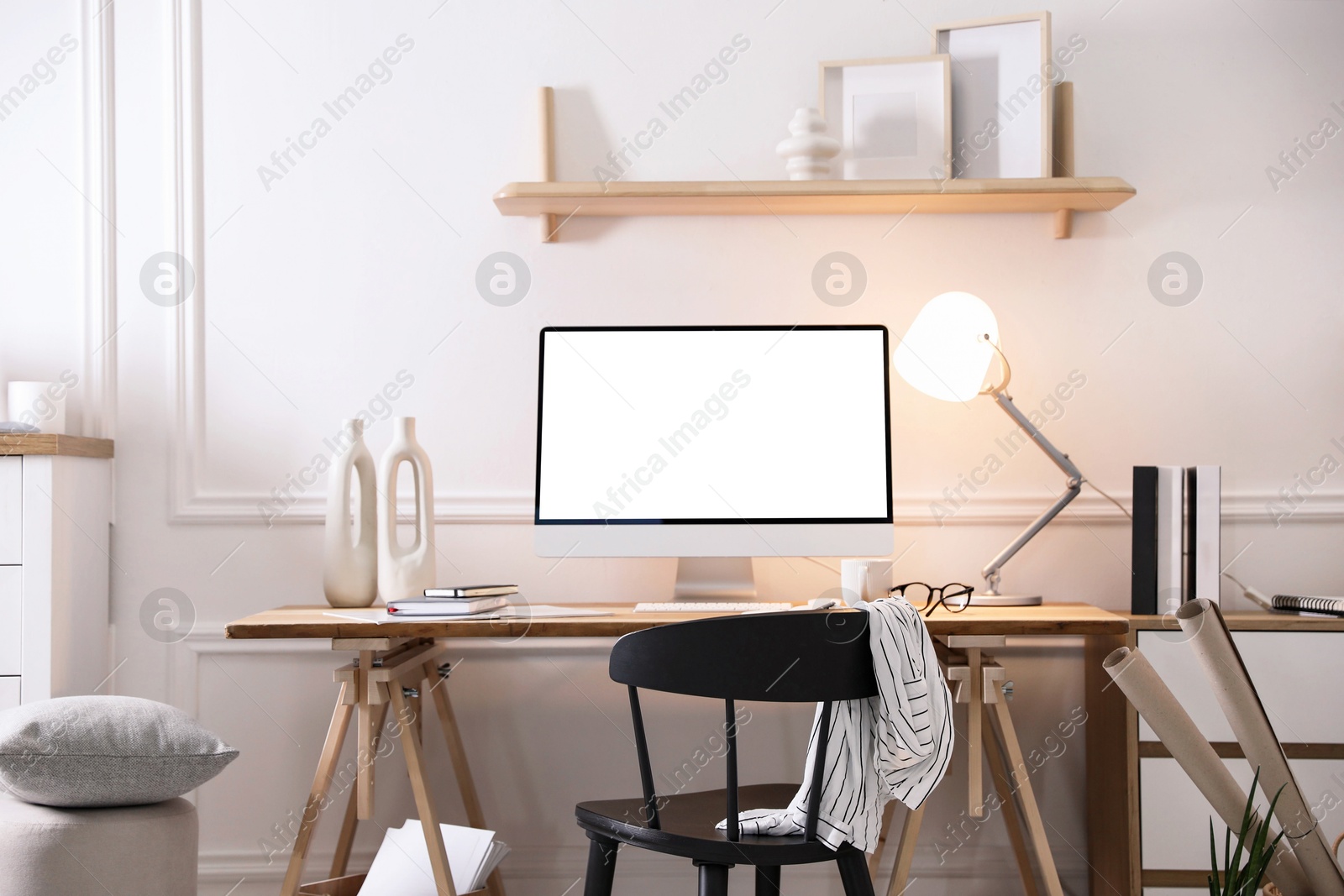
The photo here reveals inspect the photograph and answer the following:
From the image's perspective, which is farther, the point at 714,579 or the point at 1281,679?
the point at 714,579

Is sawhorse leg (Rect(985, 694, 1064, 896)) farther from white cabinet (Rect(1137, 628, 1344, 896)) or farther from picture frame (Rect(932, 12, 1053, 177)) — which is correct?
picture frame (Rect(932, 12, 1053, 177))

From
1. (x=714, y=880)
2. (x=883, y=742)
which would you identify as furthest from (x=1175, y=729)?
(x=714, y=880)

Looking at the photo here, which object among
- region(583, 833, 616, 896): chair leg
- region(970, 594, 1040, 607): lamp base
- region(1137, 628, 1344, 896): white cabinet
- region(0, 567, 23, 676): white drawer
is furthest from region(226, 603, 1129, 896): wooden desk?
region(0, 567, 23, 676): white drawer

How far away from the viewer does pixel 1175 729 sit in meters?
1.01

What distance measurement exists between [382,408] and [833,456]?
1.02 metres

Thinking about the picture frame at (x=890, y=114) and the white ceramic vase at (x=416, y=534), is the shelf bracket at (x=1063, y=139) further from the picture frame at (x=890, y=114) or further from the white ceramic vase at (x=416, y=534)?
the white ceramic vase at (x=416, y=534)

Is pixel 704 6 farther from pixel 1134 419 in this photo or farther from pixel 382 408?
pixel 1134 419

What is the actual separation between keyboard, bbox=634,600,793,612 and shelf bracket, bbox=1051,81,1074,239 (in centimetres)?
108

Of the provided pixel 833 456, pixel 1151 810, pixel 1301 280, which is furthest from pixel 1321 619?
pixel 833 456

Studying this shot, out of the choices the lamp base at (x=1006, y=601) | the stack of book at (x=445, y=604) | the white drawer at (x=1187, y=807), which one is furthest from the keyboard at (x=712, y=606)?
the white drawer at (x=1187, y=807)

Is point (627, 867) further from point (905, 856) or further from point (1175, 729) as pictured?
point (1175, 729)

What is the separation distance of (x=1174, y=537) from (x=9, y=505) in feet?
7.50

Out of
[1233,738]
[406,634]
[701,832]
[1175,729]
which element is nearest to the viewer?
[1175,729]

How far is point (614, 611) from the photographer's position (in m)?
1.78
